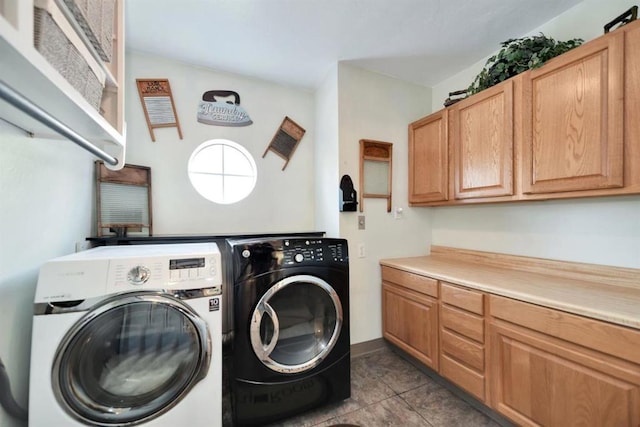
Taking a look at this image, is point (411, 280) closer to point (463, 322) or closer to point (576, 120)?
point (463, 322)

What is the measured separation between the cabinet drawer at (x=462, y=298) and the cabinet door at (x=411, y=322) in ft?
0.44

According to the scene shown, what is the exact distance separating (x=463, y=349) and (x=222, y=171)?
2361 mm

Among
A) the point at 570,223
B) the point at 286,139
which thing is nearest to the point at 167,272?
the point at 286,139

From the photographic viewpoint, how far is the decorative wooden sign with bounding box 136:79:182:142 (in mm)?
2010

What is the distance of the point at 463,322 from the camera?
1558 mm

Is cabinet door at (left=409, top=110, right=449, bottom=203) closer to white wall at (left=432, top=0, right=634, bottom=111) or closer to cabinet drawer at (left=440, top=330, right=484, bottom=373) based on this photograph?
white wall at (left=432, top=0, right=634, bottom=111)

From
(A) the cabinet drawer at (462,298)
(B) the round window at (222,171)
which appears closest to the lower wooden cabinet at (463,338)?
(A) the cabinet drawer at (462,298)

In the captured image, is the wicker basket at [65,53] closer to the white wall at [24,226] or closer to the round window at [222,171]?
the white wall at [24,226]

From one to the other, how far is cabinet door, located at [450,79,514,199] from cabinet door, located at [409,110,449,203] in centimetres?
9

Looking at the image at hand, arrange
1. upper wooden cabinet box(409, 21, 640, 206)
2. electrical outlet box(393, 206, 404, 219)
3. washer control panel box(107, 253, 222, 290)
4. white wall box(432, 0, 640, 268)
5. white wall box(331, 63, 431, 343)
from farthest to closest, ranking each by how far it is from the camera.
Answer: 1. electrical outlet box(393, 206, 404, 219)
2. white wall box(331, 63, 431, 343)
3. white wall box(432, 0, 640, 268)
4. upper wooden cabinet box(409, 21, 640, 206)
5. washer control panel box(107, 253, 222, 290)

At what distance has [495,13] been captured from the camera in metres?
1.64

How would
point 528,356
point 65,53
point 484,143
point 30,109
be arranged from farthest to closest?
point 484,143, point 528,356, point 65,53, point 30,109

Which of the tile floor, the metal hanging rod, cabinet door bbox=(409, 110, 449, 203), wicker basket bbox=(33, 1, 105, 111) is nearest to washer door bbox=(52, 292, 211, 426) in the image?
the tile floor

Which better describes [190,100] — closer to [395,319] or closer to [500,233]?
[395,319]
